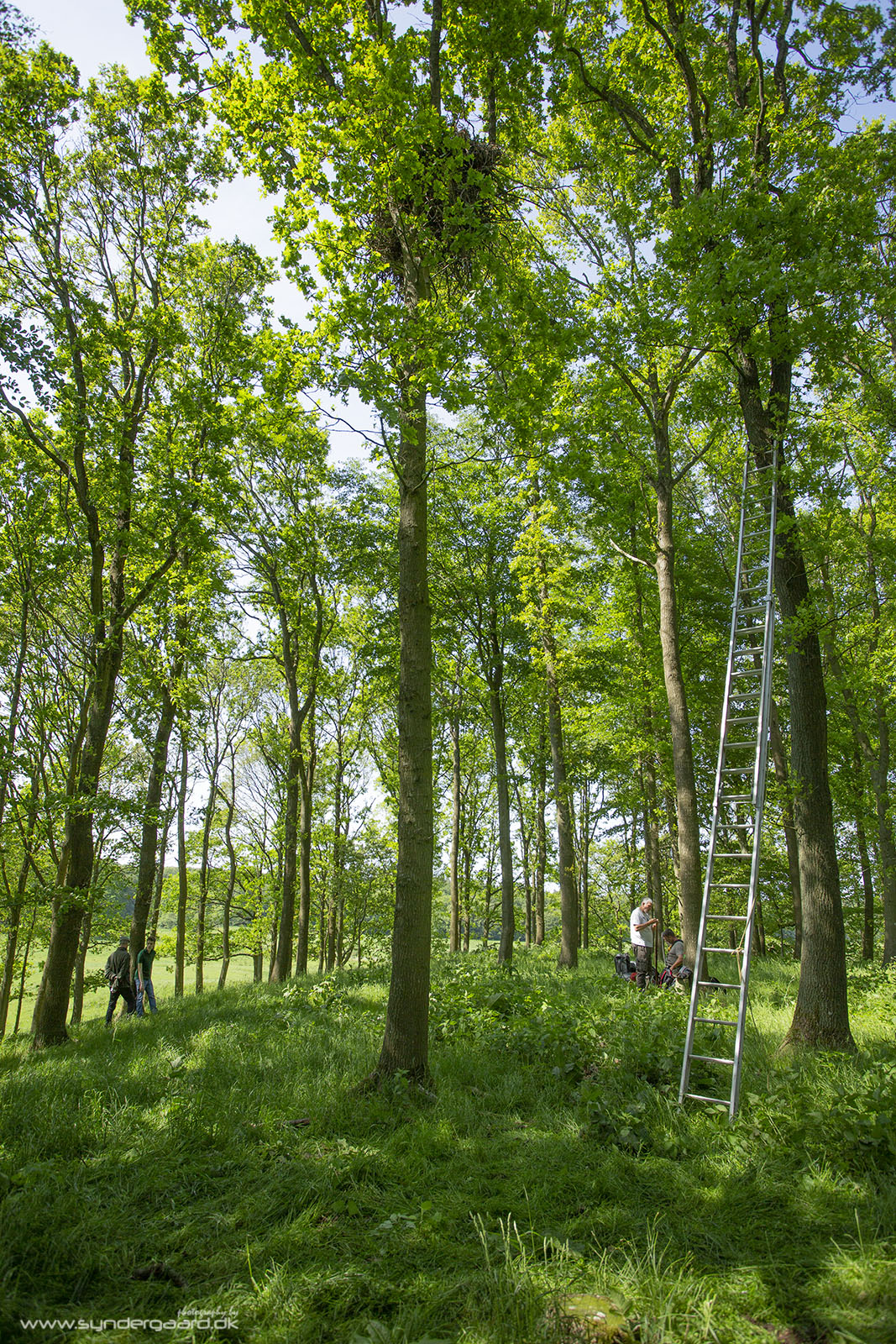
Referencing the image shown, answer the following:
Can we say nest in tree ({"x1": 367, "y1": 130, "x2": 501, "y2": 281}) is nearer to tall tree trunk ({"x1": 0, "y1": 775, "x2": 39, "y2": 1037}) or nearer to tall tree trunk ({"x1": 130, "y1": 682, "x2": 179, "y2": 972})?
Answer: tall tree trunk ({"x1": 130, "y1": 682, "x2": 179, "y2": 972})

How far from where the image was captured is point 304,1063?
245 inches

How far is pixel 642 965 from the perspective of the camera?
10641 mm

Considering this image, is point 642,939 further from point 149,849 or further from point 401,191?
point 401,191

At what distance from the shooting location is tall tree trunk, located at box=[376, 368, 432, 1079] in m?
5.53

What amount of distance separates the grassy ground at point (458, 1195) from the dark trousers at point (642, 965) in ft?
14.2

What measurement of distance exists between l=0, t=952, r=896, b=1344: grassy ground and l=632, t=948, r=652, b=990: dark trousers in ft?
14.2

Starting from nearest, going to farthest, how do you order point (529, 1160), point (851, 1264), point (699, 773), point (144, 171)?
1. point (851, 1264)
2. point (529, 1160)
3. point (144, 171)
4. point (699, 773)

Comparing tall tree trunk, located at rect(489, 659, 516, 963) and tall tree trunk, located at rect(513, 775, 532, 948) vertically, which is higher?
tall tree trunk, located at rect(489, 659, 516, 963)

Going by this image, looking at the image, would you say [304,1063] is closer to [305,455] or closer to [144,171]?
[305,455]

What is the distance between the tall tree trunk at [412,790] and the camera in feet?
18.1

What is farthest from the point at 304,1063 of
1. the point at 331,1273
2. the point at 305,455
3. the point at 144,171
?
the point at 144,171

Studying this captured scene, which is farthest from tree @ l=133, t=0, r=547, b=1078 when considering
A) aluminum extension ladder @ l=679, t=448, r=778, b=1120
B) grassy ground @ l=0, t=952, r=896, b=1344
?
aluminum extension ladder @ l=679, t=448, r=778, b=1120

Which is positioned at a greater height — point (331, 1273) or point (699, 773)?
point (699, 773)

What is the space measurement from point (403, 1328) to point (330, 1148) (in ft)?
6.03
